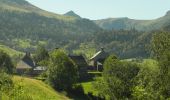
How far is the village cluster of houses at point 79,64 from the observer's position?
148m

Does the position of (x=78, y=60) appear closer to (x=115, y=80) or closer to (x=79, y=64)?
(x=79, y=64)

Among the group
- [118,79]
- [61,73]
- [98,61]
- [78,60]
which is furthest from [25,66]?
[118,79]

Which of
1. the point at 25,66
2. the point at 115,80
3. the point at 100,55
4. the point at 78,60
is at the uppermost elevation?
the point at 115,80

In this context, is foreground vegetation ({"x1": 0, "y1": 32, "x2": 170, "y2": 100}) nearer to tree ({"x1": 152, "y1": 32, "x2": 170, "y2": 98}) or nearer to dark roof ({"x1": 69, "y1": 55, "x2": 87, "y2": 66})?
tree ({"x1": 152, "y1": 32, "x2": 170, "y2": 98})

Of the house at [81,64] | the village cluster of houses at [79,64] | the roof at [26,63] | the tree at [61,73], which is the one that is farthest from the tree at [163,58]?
the roof at [26,63]

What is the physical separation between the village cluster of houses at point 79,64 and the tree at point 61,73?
96.6 ft

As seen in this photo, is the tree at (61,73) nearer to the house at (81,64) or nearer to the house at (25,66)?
the house at (81,64)

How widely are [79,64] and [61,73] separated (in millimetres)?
39014

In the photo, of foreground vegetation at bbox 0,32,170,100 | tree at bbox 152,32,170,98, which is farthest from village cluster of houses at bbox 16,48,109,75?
tree at bbox 152,32,170,98

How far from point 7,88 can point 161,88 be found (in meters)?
32.1

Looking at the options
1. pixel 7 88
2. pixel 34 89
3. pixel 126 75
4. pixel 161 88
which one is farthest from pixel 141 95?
pixel 126 75

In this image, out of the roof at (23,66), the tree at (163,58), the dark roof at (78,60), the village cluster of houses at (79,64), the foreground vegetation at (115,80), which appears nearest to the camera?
the tree at (163,58)

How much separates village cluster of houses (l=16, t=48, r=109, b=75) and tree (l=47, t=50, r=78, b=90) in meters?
29.4

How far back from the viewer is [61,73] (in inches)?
4193
